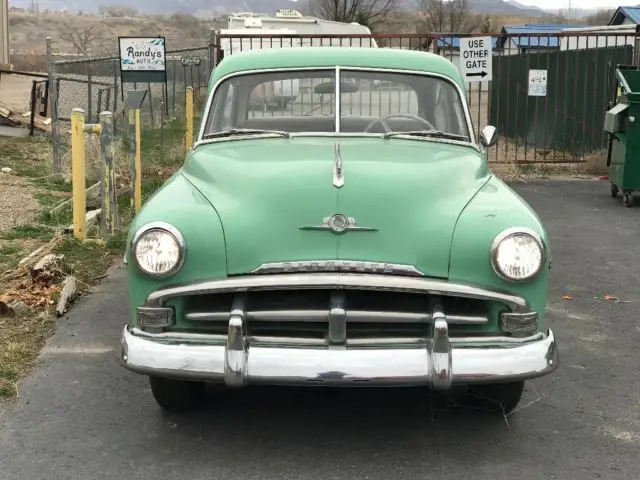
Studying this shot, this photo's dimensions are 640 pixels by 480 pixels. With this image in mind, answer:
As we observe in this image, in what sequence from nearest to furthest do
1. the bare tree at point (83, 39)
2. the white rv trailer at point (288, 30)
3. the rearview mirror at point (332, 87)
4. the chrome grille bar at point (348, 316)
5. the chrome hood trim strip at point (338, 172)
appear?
the chrome grille bar at point (348, 316), the chrome hood trim strip at point (338, 172), the rearview mirror at point (332, 87), the white rv trailer at point (288, 30), the bare tree at point (83, 39)

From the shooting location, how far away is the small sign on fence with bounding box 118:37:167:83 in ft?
32.9

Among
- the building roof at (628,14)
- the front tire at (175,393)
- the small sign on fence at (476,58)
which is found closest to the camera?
the front tire at (175,393)

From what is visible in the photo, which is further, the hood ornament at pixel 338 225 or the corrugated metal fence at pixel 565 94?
the corrugated metal fence at pixel 565 94

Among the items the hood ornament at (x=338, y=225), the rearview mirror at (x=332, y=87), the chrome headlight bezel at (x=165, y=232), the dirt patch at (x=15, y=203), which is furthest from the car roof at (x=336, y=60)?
the dirt patch at (x=15, y=203)

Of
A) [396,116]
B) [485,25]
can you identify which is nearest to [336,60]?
[396,116]

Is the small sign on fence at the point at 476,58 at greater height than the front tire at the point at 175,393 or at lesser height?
greater

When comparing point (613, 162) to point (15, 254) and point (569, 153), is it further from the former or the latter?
point (15, 254)

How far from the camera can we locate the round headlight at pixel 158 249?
145 inches

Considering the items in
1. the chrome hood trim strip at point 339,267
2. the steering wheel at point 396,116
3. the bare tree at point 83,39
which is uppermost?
the bare tree at point 83,39

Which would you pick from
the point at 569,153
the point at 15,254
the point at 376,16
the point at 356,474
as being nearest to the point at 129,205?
the point at 15,254

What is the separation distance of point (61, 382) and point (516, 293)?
2557mm

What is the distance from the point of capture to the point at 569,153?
1506cm

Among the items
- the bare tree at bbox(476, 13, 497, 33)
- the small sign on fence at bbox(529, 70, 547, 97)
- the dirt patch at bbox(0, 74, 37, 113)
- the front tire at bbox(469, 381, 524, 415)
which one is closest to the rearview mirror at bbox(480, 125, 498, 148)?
the front tire at bbox(469, 381, 524, 415)

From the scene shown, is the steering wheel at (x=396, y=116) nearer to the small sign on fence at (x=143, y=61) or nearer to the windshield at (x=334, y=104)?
the windshield at (x=334, y=104)
